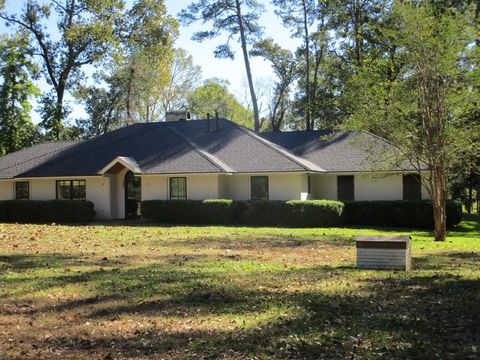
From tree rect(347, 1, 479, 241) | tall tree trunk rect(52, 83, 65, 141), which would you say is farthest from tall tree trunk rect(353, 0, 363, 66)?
tall tree trunk rect(52, 83, 65, 141)

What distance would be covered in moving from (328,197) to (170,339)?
22.8 meters

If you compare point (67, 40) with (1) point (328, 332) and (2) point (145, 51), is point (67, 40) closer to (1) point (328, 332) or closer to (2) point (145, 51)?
(2) point (145, 51)

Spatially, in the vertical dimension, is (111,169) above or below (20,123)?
below

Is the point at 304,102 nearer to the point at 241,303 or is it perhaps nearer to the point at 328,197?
the point at 328,197

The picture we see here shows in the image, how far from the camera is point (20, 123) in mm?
43500

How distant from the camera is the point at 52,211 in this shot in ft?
85.0

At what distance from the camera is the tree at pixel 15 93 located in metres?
42.8

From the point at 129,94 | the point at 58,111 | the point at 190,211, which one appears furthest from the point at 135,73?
the point at 190,211

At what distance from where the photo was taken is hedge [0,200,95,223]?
25.9 m

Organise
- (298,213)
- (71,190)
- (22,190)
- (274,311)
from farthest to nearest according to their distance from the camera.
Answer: (22,190), (71,190), (298,213), (274,311)

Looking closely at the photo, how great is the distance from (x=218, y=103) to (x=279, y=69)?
20.4m

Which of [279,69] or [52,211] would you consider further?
[279,69]

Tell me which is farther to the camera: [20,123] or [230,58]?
[20,123]

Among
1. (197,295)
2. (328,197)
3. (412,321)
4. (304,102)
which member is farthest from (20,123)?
(412,321)
